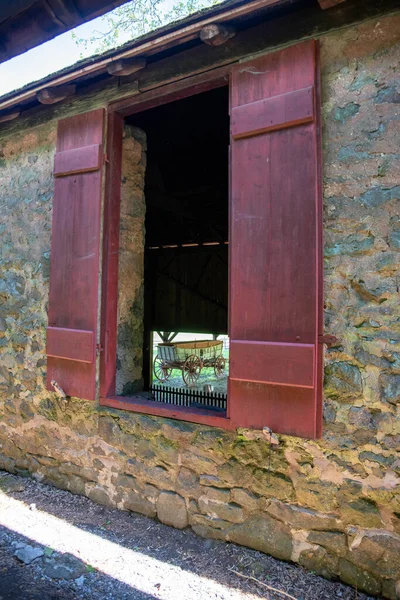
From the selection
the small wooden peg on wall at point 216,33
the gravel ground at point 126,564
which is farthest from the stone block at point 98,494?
the small wooden peg on wall at point 216,33

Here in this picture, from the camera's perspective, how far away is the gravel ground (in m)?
2.11

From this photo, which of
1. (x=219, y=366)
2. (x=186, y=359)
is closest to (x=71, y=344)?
(x=186, y=359)

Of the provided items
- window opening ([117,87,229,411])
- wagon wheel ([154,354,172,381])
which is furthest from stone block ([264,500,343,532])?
wagon wheel ([154,354,172,381])

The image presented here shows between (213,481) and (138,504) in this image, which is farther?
(138,504)

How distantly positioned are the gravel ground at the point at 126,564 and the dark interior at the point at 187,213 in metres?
3.28

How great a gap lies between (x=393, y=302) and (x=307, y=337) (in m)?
0.47

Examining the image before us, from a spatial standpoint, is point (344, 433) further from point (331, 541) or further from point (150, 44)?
point (150, 44)

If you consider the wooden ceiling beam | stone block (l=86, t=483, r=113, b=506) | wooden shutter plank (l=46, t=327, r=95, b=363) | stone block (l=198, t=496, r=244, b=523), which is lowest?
stone block (l=86, t=483, r=113, b=506)

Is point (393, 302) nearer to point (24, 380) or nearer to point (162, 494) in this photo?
point (162, 494)

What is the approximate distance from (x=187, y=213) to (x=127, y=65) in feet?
15.2

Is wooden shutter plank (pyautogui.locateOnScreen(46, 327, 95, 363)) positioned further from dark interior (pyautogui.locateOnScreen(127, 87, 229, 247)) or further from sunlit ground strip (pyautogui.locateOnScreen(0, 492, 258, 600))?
dark interior (pyautogui.locateOnScreen(127, 87, 229, 247))

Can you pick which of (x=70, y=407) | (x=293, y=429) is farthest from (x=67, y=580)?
(x=293, y=429)

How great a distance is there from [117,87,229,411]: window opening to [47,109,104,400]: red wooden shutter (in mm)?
245

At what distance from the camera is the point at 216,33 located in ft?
7.72
